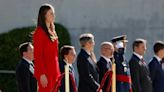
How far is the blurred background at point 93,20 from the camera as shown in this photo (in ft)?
52.3

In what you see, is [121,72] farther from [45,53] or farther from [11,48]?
[11,48]

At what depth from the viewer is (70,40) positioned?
16.4 meters

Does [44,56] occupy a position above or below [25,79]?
above

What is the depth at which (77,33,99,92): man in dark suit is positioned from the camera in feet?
35.2

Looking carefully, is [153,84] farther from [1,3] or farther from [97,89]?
[1,3]

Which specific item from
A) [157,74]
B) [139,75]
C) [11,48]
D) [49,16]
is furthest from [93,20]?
[49,16]

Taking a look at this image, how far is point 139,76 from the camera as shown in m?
11.5

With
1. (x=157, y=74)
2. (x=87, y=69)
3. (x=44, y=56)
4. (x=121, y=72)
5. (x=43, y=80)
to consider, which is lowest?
(x=157, y=74)

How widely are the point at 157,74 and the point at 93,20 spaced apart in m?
4.82

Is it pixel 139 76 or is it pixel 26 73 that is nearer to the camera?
pixel 26 73

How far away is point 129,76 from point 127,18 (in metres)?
5.18

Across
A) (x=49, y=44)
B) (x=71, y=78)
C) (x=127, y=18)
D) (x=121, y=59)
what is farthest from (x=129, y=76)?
(x=127, y=18)

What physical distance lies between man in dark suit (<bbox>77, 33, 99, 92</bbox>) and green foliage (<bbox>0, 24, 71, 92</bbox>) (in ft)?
15.7

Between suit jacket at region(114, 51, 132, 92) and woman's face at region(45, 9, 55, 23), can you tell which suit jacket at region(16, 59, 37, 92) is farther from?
suit jacket at region(114, 51, 132, 92)
